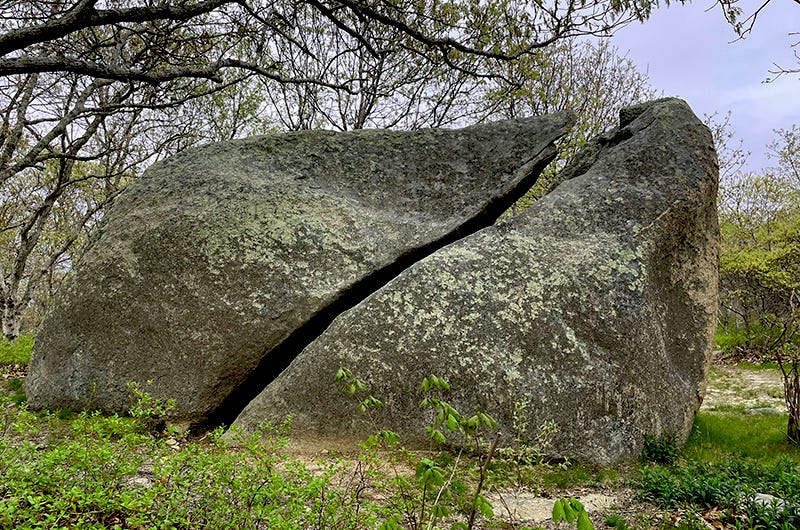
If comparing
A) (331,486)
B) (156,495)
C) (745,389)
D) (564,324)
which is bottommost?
(745,389)

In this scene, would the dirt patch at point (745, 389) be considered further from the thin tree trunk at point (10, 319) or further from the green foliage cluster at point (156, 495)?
the thin tree trunk at point (10, 319)

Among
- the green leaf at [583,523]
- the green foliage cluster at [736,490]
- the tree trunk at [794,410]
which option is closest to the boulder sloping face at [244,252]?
the green foliage cluster at [736,490]

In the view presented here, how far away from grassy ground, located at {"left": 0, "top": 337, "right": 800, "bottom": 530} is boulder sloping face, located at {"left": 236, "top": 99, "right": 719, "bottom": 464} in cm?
50

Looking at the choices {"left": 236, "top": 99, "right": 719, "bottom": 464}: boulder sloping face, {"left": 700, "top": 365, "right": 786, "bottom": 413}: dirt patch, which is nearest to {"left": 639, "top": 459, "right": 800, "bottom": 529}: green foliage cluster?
{"left": 236, "top": 99, "right": 719, "bottom": 464}: boulder sloping face

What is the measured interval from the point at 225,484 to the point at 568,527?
287 cm

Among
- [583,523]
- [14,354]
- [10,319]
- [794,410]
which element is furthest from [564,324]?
[10,319]

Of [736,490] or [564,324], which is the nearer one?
[736,490]

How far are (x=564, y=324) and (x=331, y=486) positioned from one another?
3697 mm

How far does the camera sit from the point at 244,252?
7555mm

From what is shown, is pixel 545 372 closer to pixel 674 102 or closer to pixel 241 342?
pixel 241 342

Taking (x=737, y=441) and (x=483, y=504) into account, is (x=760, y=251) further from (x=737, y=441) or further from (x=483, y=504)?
(x=483, y=504)

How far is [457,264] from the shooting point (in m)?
7.28

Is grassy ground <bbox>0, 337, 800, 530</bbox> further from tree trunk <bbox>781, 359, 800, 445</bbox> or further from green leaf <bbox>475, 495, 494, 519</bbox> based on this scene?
tree trunk <bbox>781, 359, 800, 445</bbox>

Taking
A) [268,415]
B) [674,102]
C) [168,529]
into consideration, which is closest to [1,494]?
[168,529]
